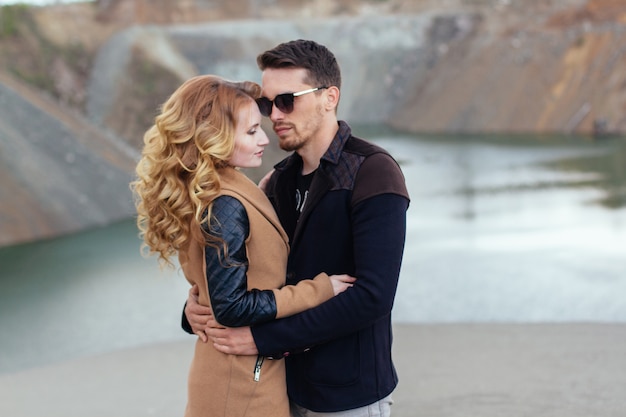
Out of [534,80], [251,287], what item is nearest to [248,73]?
[534,80]

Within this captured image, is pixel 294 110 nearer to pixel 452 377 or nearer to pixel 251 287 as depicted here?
pixel 251 287

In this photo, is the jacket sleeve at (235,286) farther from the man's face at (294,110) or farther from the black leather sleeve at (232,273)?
the man's face at (294,110)

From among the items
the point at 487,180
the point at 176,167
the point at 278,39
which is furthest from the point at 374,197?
the point at 278,39

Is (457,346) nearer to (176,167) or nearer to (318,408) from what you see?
(318,408)

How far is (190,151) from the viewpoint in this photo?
237 cm

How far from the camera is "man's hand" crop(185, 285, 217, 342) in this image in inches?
98.6

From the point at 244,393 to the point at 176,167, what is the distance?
0.78 meters

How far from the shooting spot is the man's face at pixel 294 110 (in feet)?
8.38

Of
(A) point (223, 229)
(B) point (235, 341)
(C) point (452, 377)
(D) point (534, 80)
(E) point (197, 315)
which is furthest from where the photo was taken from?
(D) point (534, 80)

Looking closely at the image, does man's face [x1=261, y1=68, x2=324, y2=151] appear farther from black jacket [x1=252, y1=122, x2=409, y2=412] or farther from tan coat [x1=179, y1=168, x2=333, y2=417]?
tan coat [x1=179, y1=168, x2=333, y2=417]

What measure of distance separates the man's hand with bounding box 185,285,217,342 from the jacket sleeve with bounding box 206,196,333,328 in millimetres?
158

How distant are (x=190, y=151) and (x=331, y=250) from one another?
58 centimetres

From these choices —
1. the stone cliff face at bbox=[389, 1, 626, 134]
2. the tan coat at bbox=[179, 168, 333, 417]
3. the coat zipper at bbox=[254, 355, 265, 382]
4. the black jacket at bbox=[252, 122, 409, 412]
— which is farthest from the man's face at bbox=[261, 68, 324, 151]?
the stone cliff face at bbox=[389, 1, 626, 134]

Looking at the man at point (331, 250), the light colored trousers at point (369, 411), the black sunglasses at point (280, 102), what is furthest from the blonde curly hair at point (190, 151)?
the light colored trousers at point (369, 411)
